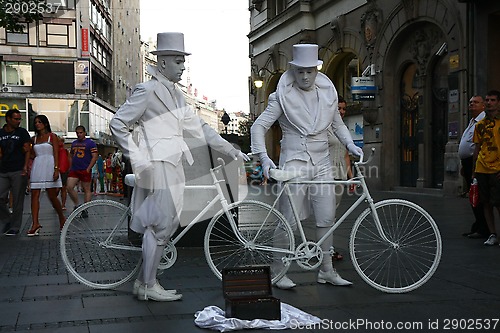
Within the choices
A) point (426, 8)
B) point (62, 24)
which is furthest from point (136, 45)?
point (426, 8)

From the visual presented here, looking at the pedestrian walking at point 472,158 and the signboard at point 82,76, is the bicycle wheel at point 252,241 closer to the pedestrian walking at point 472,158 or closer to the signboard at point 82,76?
the pedestrian walking at point 472,158

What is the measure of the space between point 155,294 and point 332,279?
1637 mm

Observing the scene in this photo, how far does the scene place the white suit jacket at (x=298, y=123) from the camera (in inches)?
234

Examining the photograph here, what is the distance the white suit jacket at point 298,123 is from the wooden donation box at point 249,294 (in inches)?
55.2

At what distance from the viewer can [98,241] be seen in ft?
19.3

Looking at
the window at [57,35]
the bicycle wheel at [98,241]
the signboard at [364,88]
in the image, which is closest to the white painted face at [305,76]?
the bicycle wheel at [98,241]

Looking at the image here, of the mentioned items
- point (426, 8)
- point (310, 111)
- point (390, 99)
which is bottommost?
point (310, 111)

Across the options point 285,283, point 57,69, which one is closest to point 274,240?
point 285,283

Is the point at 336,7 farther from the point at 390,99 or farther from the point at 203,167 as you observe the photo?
the point at 203,167

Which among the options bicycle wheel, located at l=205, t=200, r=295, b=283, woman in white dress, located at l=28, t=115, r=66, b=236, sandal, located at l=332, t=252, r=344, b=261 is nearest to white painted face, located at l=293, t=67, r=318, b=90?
bicycle wheel, located at l=205, t=200, r=295, b=283

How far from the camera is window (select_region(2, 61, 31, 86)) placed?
168 feet

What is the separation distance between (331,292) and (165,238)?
4.96 feet

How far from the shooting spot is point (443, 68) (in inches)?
758

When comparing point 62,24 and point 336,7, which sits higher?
point 62,24
